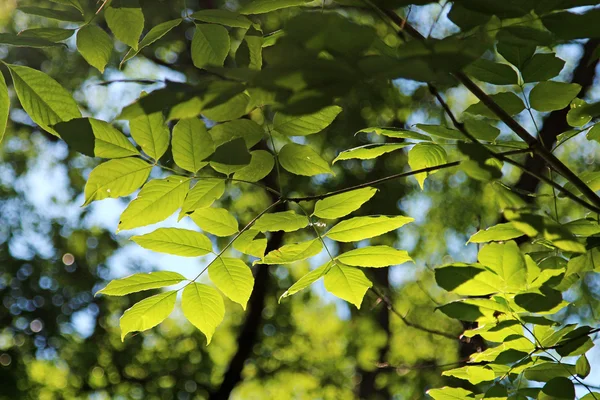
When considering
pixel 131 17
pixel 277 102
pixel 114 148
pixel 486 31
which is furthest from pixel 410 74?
pixel 131 17

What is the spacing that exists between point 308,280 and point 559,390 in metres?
0.54

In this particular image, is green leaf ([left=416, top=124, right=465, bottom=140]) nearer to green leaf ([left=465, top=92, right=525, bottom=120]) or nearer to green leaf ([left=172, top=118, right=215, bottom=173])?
green leaf ([left=465, top=92, right=525, bottom=120])

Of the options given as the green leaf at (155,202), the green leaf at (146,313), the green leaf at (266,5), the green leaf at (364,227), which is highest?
the green leaf at (266,5)

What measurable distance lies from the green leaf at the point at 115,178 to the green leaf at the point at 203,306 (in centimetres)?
28

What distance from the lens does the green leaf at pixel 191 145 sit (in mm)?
1087

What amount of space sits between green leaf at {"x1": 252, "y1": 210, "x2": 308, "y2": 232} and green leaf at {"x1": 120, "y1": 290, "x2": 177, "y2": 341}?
272 millimetres

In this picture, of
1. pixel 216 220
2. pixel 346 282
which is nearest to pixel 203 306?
pixel 216 220

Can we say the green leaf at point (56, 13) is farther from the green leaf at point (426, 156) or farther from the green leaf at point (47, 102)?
the green leaf at point (426, 156)

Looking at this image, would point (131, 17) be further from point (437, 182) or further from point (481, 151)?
point (437, 182)

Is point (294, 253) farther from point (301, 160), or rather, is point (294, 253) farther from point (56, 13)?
point (56, 13)

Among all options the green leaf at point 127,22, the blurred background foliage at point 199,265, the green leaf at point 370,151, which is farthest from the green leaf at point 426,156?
the blurred background foliage at point 199,265

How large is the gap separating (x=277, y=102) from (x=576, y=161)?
916cm

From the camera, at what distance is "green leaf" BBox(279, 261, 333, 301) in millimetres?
1215

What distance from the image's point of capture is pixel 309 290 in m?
10.1
